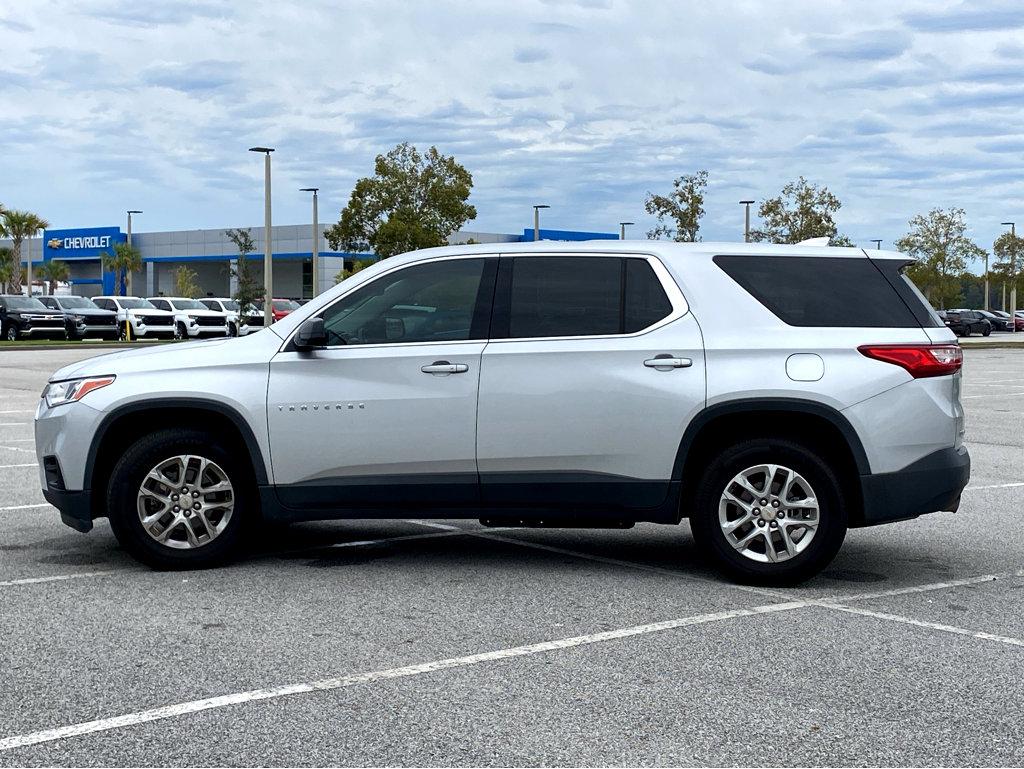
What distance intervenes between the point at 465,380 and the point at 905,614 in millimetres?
2490

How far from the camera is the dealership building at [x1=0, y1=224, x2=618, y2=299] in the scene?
84.0 metres

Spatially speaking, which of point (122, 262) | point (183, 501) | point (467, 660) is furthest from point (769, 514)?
point (122, 262)

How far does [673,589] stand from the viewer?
22.8 ft

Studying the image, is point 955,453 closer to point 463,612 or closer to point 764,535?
point 764,535

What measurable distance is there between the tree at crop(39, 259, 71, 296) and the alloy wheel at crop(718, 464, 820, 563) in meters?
90.8

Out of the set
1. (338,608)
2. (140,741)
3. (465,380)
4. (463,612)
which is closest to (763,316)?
(465,380)

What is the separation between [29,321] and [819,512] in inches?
1754

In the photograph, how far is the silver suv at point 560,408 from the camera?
6941 mm

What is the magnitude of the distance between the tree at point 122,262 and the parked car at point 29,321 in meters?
31.4

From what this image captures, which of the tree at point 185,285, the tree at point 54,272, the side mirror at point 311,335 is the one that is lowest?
the side mirror at point 311,335

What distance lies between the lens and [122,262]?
83.4 meters

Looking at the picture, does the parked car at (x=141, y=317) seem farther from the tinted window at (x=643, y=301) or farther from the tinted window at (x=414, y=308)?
the tinted window at (x=643, y=301)

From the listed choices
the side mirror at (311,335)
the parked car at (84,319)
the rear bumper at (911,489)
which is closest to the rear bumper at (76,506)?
the side mirror at (311,335)

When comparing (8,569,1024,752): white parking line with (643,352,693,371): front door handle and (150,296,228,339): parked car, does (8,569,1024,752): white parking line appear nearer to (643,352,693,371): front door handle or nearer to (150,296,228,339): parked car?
(643,352,693,371): front door handle
